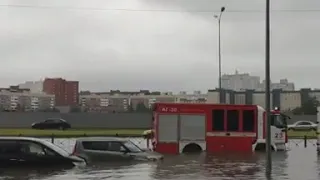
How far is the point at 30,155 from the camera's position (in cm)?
1922

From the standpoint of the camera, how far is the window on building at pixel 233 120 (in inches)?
1151

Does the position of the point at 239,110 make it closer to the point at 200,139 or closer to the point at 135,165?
the point at 200,139

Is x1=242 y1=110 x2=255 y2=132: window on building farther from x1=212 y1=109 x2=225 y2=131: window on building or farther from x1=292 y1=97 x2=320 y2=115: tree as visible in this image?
x1=292 y1=97 x2=320 y2=115: tree

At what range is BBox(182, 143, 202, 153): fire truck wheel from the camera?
1142 inches

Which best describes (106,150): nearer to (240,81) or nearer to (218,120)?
(218,120)

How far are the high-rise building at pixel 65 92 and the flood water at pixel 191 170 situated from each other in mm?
117086

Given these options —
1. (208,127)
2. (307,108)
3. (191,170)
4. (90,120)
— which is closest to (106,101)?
(307,108)

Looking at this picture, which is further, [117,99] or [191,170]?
[117,99]

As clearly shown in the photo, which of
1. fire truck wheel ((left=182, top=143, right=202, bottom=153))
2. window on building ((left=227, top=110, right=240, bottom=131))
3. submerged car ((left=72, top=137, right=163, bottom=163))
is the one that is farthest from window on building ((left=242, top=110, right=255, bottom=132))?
submerged car ((left=72, top=137, right=163, bottom=163))

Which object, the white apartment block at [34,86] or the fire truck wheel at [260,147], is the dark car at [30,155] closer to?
the fire truck wheel at [260,147]

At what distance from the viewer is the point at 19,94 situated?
147m

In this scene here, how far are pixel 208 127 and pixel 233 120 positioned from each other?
4.59 feet

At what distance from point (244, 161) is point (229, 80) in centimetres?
7792

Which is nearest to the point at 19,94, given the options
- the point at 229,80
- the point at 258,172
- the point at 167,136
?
the point at 229,80
